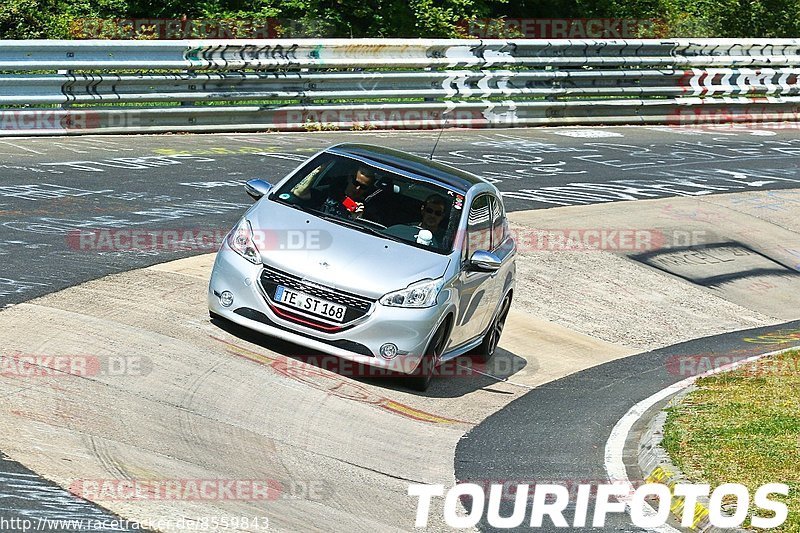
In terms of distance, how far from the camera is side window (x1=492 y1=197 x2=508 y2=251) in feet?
37.2

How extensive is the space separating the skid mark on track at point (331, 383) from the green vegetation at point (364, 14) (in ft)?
57.1

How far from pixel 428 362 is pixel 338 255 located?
109 centimetres

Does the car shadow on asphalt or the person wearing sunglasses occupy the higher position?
the person wearing sunglasses

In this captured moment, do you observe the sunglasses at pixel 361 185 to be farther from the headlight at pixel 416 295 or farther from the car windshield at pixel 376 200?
the headlight at pixel 416 295

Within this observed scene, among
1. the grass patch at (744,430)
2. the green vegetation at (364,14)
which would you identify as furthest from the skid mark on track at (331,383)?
the green vegetation at (364,14)

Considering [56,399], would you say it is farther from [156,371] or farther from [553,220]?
[553,220]

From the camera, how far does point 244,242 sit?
998cm

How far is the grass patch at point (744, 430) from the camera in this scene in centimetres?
818

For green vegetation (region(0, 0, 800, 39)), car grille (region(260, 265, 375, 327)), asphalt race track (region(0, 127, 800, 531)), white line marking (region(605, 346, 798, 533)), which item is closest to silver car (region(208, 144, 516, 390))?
car grille (region(260, 265, 375, 327))

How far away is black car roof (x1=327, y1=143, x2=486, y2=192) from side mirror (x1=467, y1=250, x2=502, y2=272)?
0.76 m

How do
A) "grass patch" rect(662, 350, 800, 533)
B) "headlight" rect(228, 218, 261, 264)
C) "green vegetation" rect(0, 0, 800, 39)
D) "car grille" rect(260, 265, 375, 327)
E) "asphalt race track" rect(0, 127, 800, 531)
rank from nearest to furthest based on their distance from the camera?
"grass patch" rect(662, 350, 800, 533) → "asphalt race track" rect(0, 127, 800, 531) → "car grille" rect(260, 265, 375, 327) → "headlight" rect(228, 218, 261, 264) → "green vegetation" rect(0, 0, 800, 39)

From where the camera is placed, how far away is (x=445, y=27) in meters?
30.0

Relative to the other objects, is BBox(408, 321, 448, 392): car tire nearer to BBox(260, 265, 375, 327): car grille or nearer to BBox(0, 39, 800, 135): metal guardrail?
BBox(260, 265, 375, 327): car grille

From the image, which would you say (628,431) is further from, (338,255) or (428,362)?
(338,255)
